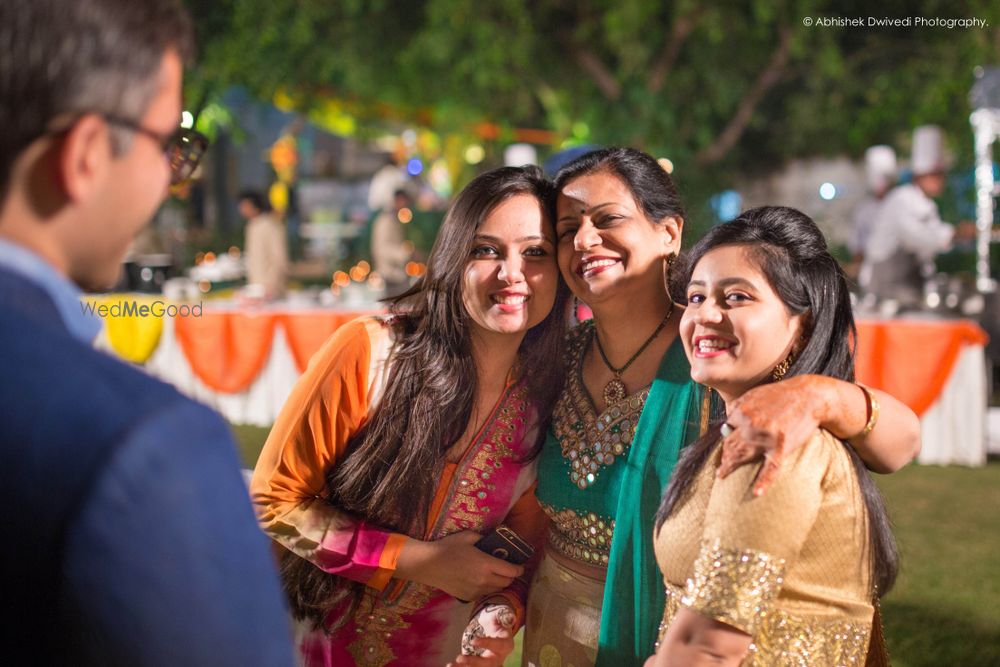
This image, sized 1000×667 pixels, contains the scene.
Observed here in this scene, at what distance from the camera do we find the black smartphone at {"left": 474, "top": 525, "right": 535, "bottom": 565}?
198 cm

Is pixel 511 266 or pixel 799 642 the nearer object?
pixel 799 642

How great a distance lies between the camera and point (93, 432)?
628mm

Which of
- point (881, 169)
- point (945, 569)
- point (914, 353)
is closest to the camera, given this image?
point (945, 569)

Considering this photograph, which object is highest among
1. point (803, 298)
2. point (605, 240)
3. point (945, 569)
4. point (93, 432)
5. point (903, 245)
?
point (903, 245)

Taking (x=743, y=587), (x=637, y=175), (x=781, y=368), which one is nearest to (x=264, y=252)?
(x=637, y=175)

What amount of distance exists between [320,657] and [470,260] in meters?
0.92

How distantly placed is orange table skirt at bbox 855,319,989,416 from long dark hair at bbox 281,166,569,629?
4192mm

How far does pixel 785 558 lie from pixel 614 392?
2.39 ft

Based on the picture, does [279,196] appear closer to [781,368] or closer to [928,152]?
[928,152]

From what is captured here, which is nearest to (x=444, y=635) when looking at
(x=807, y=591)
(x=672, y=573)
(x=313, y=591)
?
(x=313, y=591)

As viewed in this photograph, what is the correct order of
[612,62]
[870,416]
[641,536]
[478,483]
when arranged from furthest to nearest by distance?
[612,62], [478,483], [641,536], [870,416]

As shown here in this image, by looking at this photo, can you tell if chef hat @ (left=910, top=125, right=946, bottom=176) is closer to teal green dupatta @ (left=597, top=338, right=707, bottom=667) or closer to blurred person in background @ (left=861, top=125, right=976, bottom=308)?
blurred person in background @ (left=861, top=125, right=976, bottom=308)

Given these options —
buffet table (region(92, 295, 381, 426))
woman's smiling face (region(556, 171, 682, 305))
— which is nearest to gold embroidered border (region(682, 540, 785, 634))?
woman's smiling face (region(556, 171, 682, 305))

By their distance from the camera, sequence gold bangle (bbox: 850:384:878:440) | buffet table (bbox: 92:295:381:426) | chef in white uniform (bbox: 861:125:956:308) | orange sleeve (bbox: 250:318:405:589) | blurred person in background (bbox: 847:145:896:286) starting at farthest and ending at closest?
blurred person in background (bbox: 847:145:896:286) → chef in white uniform (bbox: 861:125:956:308) → buffet table (bbox: 92:295:381:426) → orange sleeve (bbox: 250:318:405:589) → gold bangle (bbox: 850:384:878:440)
